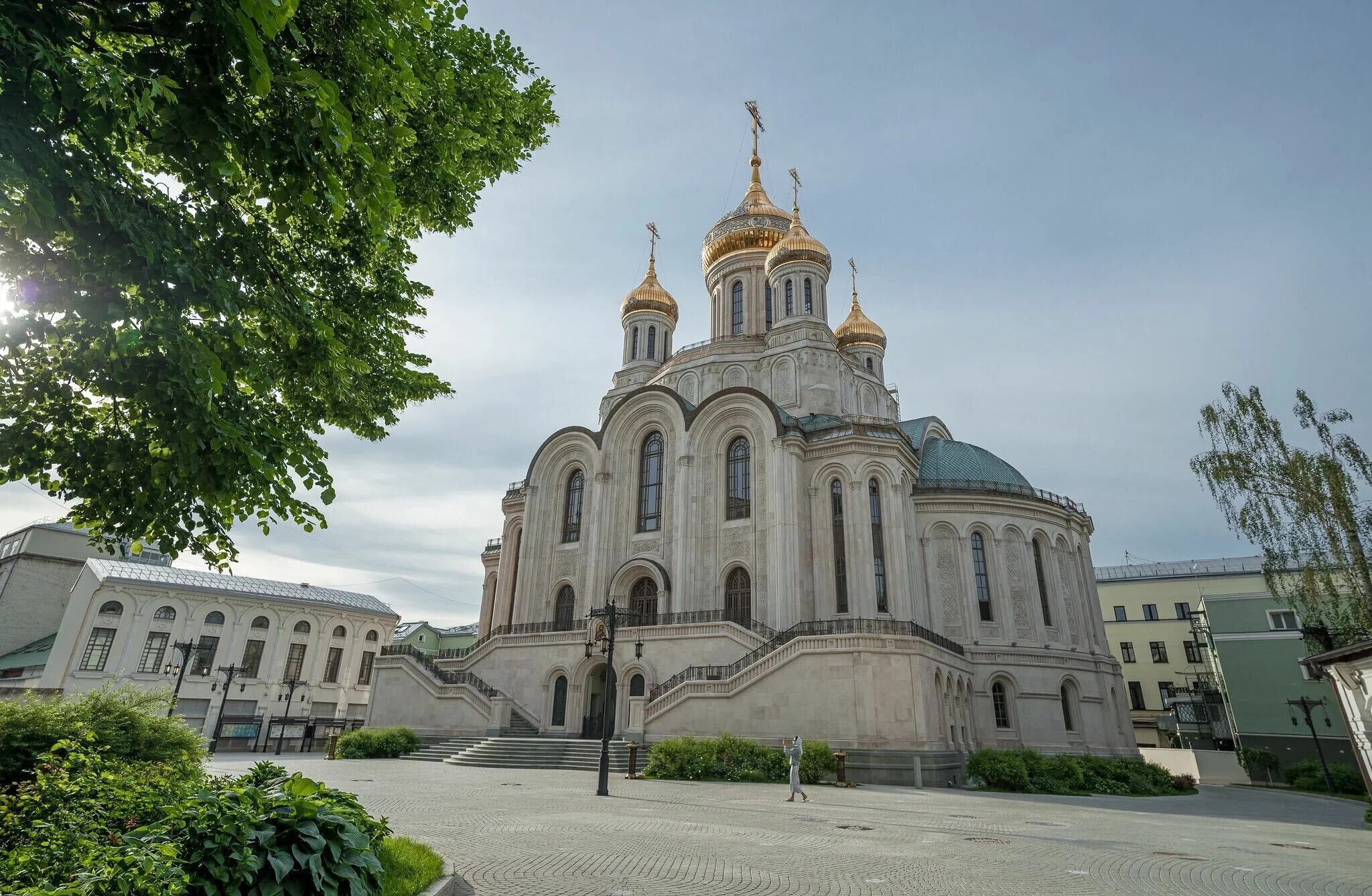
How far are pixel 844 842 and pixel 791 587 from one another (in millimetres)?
17796

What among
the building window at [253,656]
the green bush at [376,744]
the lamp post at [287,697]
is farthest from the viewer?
the building window at [253,656]

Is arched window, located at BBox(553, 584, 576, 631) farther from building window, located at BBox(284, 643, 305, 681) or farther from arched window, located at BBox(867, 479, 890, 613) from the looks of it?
building window, located at BBox(284, 643, 305, 681)

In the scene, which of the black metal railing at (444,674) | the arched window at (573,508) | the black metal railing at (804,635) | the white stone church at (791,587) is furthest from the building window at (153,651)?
the black metal railing at (804,635)

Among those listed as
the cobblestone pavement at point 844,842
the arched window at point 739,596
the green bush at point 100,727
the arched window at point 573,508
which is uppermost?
the arched window at point 573,508

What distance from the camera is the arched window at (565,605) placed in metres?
33.2

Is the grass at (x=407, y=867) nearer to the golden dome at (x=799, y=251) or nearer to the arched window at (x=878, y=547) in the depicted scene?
the arched window at (x=878, y=547)

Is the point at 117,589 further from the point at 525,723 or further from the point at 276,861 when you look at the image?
the point at 276,861

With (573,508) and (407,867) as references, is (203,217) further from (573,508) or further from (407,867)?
(573,508)

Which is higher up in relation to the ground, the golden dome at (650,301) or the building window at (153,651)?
the golden dome at (650,301)

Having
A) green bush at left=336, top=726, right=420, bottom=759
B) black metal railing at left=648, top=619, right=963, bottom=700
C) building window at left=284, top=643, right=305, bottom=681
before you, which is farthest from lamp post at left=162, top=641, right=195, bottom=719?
black metal railing at left=648, top=619, right=963, bottom=700

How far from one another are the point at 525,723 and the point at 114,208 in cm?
2665

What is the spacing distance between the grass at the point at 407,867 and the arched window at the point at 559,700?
22.7 meters

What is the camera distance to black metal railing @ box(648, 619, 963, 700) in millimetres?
22875

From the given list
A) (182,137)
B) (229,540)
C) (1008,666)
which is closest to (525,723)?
(1008,666)
